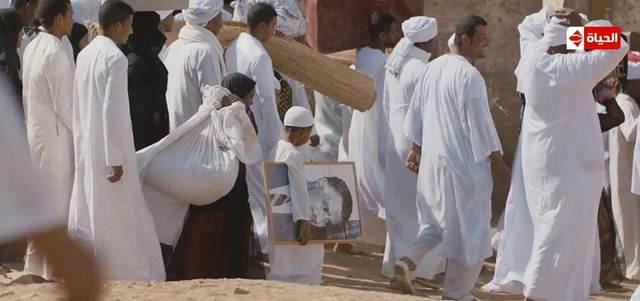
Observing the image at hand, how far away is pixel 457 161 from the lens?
9.16 m

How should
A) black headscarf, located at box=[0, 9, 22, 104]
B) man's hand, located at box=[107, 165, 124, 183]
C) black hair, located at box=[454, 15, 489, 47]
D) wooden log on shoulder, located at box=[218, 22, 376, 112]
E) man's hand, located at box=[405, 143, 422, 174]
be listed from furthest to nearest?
1. wooden log on shoulder, located at box=[218, 22, 376, 112]
2. man's hand, located at box=[405, 143, 422, 174]
3. black headscarf, located at box=[0, 9, 22, 104]
4. black hair, located at box=[454, 15, 489, 47]
5. man's hand, located at box=[107, 165, 124, 183]

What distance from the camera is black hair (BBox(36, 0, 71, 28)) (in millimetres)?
8812

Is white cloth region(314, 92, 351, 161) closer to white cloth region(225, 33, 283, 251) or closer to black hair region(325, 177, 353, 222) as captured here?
white cloth region(225, 33, 283, 251)

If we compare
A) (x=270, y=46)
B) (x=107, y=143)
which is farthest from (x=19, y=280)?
(x=270, y=46)

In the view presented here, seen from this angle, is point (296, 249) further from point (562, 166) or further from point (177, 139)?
point (562, 166)

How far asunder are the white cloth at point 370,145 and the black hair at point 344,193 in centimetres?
210

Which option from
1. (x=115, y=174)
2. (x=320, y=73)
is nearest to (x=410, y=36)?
(x=320, y=73)

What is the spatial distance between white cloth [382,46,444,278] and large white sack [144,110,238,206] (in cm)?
196

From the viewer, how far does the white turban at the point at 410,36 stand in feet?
33.7

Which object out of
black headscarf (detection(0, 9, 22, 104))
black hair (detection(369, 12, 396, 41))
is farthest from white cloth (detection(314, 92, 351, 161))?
black headscarf (detection(0, 9, 22, 104))

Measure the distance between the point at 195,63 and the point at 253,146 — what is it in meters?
0.94

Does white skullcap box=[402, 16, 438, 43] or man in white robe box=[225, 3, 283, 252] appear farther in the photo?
white skullcap box=[402, 16, 438, 43]

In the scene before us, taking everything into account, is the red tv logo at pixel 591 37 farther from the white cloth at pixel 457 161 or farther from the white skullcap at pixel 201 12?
the white skullcap at pixel 201 12

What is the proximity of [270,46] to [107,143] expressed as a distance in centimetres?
197
